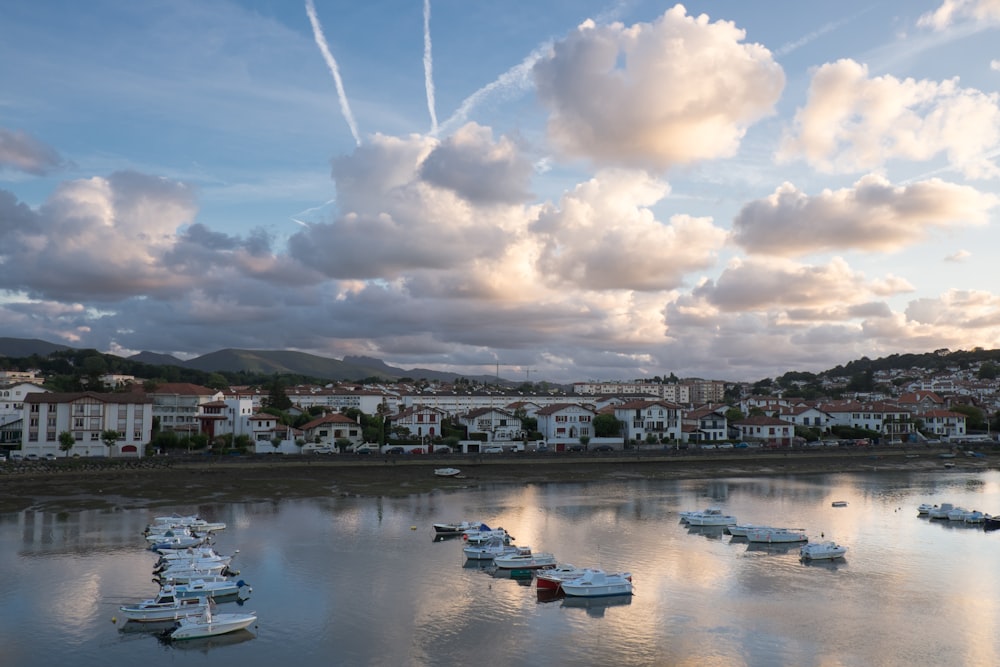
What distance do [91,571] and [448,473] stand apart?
120 ft

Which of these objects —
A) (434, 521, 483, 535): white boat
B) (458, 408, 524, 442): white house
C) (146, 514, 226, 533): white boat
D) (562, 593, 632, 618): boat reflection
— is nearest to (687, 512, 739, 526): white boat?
(434, 521, 483, 535): white boat

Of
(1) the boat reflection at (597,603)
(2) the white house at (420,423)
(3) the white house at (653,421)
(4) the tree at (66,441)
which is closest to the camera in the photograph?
(1) the boat reflection at (597,603)

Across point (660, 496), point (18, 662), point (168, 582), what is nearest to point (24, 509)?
point (168, 582)

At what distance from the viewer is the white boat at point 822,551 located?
34562 mm

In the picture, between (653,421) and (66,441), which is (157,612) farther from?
(653,421)

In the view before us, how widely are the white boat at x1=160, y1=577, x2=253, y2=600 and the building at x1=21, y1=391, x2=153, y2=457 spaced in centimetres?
4751

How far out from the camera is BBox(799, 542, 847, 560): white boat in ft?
113

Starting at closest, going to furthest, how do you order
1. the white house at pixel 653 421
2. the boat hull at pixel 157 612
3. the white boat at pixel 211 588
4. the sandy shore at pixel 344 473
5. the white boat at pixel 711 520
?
the boat hull at pixel 157 612, the white boat at pixel 211 588, the white boat at pixel 711 520, the sandy shore at pixel 344 473, the white house at pixel 653 421

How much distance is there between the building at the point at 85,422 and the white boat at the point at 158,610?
162 ft

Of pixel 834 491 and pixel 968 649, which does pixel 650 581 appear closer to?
pixel 968 649

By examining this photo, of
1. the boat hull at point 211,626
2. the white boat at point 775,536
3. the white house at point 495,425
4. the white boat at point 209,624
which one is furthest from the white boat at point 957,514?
the white house at point 495,425

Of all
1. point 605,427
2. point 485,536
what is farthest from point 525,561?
point 605,427

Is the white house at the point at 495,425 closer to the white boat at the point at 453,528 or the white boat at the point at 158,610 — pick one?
the white boat at the point at 453,528

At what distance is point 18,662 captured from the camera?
21.2 m
